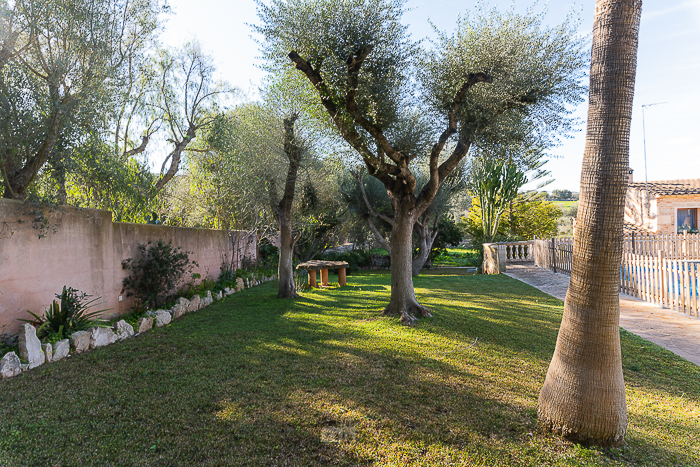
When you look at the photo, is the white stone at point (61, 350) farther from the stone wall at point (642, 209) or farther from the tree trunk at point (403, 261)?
the stone wall at point (642, 209)

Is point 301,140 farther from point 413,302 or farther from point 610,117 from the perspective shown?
point 610,117

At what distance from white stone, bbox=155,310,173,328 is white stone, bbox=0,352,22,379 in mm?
2551

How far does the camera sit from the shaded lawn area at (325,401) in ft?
8.65

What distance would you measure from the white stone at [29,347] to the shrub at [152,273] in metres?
2.38

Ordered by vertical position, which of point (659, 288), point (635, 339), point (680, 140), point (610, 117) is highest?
point (680, 140)

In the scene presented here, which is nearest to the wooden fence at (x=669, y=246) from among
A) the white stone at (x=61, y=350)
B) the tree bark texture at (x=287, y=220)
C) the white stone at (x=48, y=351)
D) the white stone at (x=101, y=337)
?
the tree bark texture at (x=287, y=220)

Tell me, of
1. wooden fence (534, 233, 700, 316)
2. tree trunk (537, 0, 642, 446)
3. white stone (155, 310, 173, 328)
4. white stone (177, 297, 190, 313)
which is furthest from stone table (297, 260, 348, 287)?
tree trunk (537, 0, 642, 446)

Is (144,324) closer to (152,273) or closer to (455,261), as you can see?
(152,273)

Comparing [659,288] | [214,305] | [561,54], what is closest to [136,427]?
[214,305]

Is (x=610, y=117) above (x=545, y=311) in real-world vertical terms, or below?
above

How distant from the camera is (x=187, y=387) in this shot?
12.7 feet

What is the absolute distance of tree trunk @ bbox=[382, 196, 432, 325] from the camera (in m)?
7.11

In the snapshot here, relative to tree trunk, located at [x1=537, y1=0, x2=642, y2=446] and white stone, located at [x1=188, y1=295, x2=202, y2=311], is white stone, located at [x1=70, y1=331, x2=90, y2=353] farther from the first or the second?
tree trunk, located at [x1=537, y1=0, x2=642, y2=446]

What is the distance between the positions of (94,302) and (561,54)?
955cm
